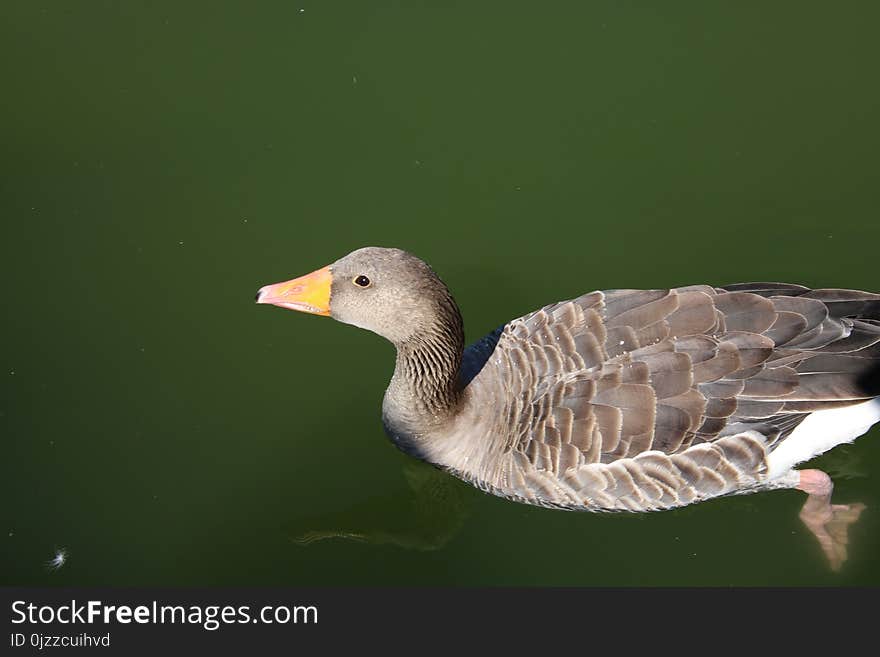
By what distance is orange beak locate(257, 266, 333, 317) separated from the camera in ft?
15.7

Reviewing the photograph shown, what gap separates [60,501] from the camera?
5.25 meters

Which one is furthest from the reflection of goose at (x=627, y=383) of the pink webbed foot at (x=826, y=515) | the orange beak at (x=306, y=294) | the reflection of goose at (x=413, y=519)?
the reflection of goose at (x=413, y=519)

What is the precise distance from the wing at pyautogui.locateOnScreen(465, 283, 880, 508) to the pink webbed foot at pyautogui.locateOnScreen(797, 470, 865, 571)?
1.63ft

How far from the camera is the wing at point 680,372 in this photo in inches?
186

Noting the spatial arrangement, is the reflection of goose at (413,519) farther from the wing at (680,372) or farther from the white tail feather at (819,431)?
the white tail feather at (819,431)

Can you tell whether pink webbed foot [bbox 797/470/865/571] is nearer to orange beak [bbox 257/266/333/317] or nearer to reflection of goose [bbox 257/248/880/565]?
reflection of goose [bbox 257/248/880/565]

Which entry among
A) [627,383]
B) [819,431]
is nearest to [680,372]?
[627,383]

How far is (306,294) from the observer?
4.79 metres

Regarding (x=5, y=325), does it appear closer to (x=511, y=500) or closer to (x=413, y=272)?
(x=413, y=272)

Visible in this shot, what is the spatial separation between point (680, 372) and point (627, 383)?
258mm

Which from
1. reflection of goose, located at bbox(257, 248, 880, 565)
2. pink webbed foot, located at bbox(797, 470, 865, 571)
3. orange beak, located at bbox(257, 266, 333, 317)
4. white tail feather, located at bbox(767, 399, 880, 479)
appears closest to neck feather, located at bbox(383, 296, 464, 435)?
reflection of goose, located at bbox(257, 248, 880, 565)

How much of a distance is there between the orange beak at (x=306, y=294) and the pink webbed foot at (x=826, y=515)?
105 inches

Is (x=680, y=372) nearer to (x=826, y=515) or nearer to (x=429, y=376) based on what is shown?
(x=429, y=376)

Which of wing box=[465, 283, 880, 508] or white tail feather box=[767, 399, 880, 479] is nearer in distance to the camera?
wing box=[465, 283, 880, 508]
